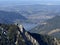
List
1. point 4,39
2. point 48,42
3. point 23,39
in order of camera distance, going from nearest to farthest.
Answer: point 4,39 → point 23,39 → point 48,42

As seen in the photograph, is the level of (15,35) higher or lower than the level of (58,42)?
higher

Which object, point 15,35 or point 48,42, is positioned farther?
point 48,42

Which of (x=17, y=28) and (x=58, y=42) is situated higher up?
(x=17, y=28)

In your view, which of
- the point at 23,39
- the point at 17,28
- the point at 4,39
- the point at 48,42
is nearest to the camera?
the point at 4,39

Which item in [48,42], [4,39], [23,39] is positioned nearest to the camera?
[4,39]

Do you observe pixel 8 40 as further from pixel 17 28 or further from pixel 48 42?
pixel 48 42

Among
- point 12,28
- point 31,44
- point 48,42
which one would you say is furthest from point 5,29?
point 48,42

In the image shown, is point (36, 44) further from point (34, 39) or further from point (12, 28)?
point (12, 28)

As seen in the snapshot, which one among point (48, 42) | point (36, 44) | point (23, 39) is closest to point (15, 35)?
point (23, 39)

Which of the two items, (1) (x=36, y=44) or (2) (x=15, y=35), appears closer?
(2) (x=15, y=35)
